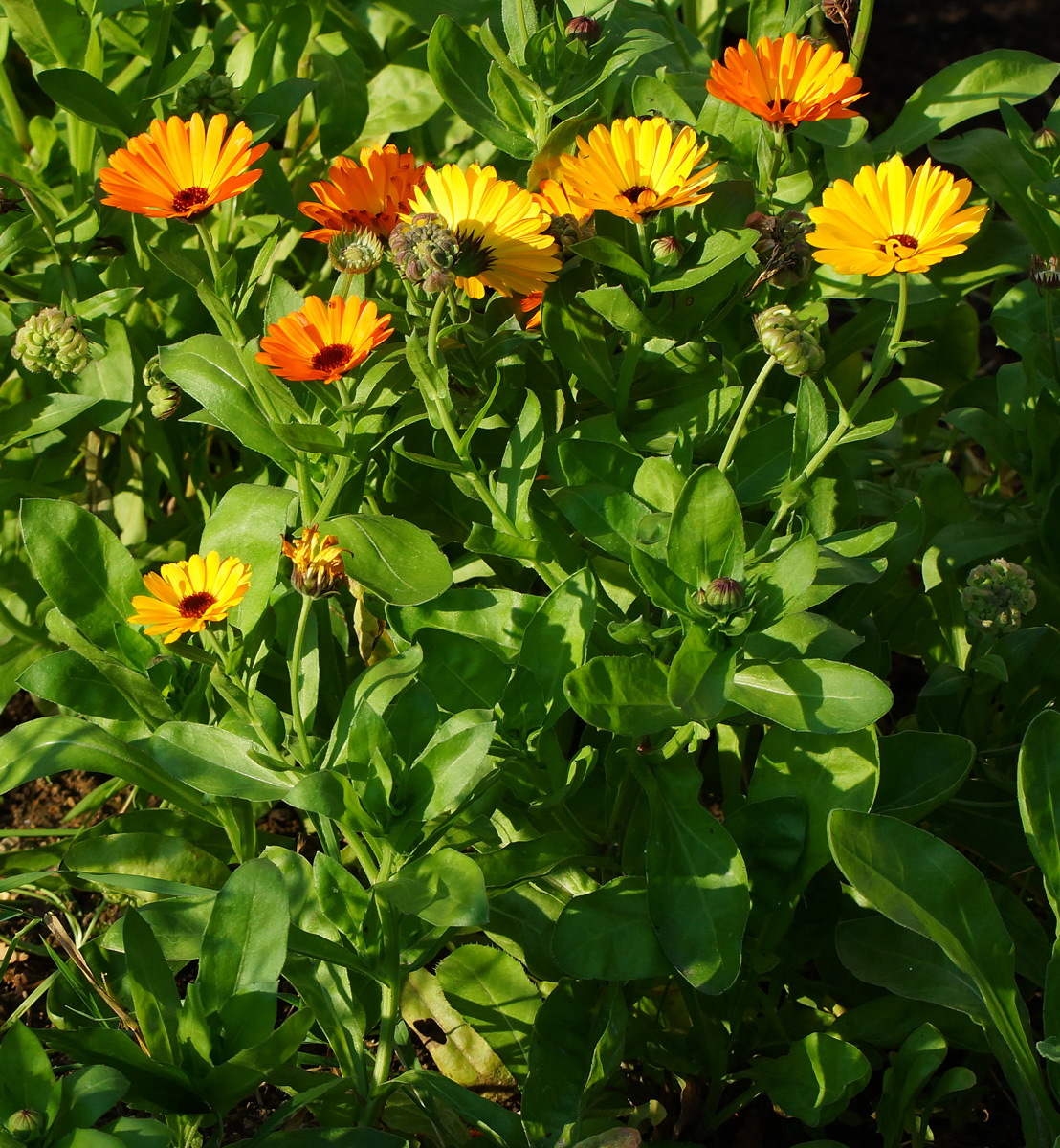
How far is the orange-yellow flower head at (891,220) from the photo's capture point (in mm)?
1270

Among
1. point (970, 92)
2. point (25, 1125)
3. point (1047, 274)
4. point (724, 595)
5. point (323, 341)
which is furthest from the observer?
point (970, 92)

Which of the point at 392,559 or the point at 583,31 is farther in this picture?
the point at 583,31

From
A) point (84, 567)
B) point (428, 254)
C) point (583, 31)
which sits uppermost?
point (583, 31)

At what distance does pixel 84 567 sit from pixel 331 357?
0.50 m

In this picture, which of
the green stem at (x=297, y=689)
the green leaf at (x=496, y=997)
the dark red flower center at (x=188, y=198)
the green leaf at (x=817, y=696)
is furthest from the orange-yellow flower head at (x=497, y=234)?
the green leaf at (x=496, y=997)

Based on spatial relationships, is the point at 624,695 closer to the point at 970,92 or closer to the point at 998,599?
the point at 998,599

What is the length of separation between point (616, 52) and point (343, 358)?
653 mm

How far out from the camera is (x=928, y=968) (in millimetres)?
1386

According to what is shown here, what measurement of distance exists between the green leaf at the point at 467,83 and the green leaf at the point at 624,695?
31.5 inches

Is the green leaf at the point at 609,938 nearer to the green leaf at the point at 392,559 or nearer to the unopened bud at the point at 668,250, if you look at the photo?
the green leaf at the point at 392,559

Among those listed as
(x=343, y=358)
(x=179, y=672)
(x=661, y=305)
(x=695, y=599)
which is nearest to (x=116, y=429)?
(x=179, y=672)

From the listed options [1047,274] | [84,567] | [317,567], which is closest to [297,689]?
[317,567]

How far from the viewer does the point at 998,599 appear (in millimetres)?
1538

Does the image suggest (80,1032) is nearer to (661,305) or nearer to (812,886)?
(812,886)
